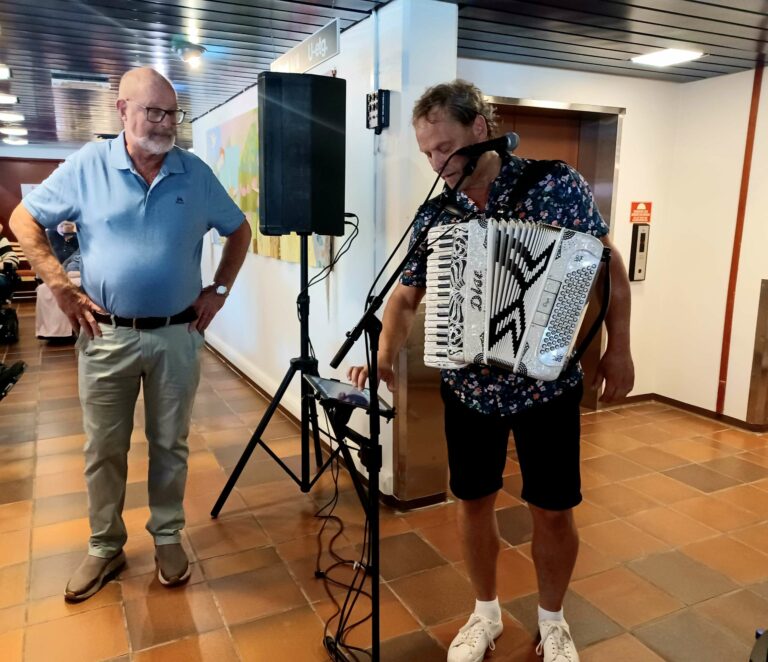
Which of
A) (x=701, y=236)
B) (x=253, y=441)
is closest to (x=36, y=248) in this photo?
(x=253, y=441)

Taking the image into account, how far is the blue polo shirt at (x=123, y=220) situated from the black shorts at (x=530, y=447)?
101 centimetres

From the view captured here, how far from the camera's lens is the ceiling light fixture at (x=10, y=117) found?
18.3ft

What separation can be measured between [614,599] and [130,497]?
6.83 feet

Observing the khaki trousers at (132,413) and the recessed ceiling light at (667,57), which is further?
the recessed ceiling light at (667,57)

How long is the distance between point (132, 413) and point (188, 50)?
1977mm

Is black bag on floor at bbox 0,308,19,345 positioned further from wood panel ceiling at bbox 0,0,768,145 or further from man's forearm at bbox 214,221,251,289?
man's forearm at bbox 214,221,251,289

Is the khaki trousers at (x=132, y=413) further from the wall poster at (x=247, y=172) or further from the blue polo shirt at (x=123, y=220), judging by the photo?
the wall poster at (x=247, y=172)

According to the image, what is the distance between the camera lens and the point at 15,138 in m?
7.76

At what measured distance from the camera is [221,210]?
2232 mm

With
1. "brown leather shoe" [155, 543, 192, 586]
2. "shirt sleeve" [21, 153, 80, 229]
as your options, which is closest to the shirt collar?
"shirt sleeve" [21, 153, 80, 229]

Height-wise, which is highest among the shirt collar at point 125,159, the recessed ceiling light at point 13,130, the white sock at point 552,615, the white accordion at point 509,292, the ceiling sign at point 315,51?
the recessed ceiling light at point 13,130

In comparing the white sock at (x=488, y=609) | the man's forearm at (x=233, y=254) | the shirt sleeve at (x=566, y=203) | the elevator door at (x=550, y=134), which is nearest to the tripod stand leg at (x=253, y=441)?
the man's forearm at (x=233, y=254)

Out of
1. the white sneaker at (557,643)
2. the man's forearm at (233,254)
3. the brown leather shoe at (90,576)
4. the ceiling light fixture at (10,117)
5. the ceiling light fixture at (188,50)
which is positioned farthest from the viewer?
the ceiling light fixture at (10,117)

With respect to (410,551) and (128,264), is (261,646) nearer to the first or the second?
(410,551)
